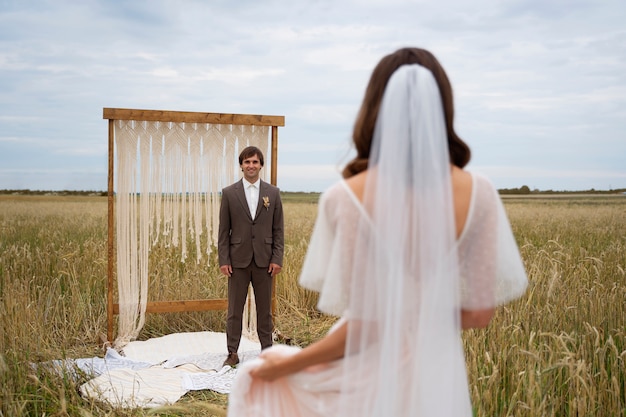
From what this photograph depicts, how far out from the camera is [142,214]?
652 centimetres

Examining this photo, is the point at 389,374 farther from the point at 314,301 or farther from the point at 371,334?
the point at 314,301

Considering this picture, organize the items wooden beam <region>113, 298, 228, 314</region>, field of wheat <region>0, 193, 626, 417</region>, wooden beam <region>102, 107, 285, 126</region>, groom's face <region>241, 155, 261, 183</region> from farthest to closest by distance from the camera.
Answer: wooden beam <region>113, 298, 228, 314</region> → wooden beam <region>102, 107, 285, 126</region> → groom's face <region>241, 155, 261, 183</region> → field of wheat <region>0, 193, 626, 417</region>

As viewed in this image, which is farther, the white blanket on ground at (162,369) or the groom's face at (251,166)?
the groom's face at (251,166)

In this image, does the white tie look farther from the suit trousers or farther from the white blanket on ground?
the white blanket on ground

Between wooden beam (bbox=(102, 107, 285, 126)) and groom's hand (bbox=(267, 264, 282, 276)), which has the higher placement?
wooden beam (bbox=(102, 107, 285, 126))

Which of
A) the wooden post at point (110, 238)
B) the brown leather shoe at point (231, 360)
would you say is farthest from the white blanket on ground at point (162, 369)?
the wooden post at point (110, 238)

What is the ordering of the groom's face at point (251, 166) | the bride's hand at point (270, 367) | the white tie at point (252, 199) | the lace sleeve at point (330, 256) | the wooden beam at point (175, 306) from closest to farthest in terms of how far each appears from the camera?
the lace sleeve at point (330, 256)
the bride's hand at point (270, 367)
the groom's face at point (251, 166)
the white tie at point (252, 199)
the wooden beam at point (175, 306)

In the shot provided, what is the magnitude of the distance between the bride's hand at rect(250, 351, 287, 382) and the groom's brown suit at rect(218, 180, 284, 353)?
3.72 meters

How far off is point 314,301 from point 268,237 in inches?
97.0

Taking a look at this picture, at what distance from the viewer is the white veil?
1.79 meters

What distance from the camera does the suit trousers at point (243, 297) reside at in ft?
19.2

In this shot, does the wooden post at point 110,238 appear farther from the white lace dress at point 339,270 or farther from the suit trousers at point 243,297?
the white lace dress at point 339,270

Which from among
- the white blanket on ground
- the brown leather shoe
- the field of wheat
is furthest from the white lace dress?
the brown leather shoe

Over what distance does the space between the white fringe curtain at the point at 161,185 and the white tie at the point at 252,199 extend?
0.76 meters
